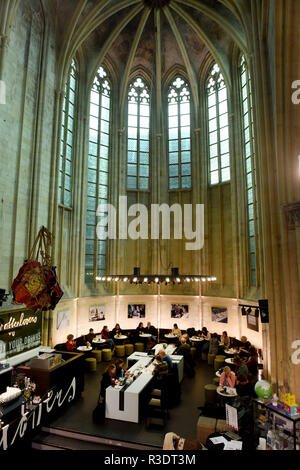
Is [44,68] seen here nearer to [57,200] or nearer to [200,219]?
[57,200]

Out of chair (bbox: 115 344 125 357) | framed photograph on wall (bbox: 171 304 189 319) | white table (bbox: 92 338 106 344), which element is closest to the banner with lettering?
white table (bbox: 92 338 106 344)

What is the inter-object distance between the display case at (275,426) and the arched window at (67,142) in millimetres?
11831

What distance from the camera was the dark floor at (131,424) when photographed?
6887 millimetres

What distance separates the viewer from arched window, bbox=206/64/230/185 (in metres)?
16.2

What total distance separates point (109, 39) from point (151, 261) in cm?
1242

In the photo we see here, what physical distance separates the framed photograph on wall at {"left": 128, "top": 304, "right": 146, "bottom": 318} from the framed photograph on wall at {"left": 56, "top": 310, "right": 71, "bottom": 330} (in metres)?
3.90

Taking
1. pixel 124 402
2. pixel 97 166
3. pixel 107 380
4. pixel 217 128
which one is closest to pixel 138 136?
pixel 97 166

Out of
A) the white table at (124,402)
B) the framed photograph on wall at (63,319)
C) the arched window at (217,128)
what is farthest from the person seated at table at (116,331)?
the arched window at (217,128)

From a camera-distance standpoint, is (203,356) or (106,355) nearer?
(106,355)

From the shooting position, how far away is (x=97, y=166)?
1681 cm

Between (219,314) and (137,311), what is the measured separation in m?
4.59

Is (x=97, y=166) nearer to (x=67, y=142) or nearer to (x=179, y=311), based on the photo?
(x=67, y=142)

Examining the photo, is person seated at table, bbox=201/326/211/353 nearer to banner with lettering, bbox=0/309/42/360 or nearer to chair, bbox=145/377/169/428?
chair, bbox=145/377/169/428
